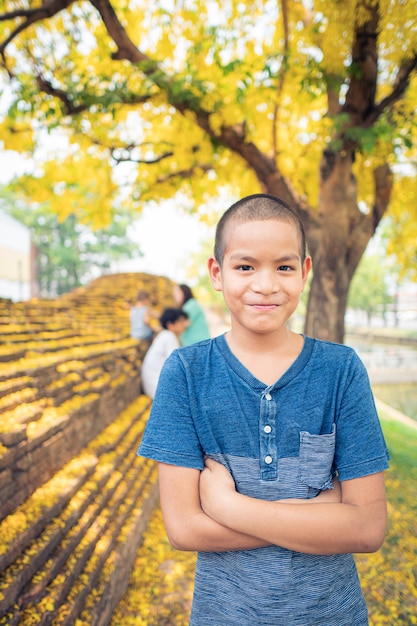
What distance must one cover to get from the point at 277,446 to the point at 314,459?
0.09 meters

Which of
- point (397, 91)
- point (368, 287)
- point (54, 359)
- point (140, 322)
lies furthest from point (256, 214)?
point (368, 287)

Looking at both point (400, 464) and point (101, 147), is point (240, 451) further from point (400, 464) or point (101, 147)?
point (101, 147)

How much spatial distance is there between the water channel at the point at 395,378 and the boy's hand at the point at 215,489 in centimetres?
1052

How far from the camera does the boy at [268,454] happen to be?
109 centimetres

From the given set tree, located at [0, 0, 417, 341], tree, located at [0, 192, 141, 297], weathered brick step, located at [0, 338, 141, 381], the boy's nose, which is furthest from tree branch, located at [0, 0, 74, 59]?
tree, located at [0, 192, 141, 297]

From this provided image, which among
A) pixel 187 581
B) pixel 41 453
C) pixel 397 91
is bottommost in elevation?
pixel 187 581

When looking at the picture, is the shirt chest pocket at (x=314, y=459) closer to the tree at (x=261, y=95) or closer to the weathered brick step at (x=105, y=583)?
the weathered brick step at (x=105, y=583)

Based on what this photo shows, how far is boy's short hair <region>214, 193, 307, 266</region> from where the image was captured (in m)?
1.13

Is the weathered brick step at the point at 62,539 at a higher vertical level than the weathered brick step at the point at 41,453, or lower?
lower

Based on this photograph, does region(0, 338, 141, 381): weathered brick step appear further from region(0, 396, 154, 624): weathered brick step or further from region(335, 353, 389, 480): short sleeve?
region(335, 353, 389, 480): short sleeve

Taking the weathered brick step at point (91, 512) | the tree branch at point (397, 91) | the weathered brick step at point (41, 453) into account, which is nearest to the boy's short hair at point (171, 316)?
the weathered brick step at point (91, 512)

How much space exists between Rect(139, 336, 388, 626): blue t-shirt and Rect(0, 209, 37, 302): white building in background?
1834 centimetres

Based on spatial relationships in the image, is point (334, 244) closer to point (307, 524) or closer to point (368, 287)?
point (307, 524)

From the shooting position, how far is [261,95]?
5.14 meters
